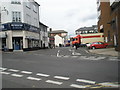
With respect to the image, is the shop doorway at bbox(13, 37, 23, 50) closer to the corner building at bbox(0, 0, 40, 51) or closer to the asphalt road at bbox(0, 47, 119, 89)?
the corner building at bbox(0, 0, 40, 51)

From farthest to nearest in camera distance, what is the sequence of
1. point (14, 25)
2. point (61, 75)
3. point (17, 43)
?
1. point (17, 43)
2. point (14, 25)
3. point (61, 75)

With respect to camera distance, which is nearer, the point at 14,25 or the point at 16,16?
the point at 14,25

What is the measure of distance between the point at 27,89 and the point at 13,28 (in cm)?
2392

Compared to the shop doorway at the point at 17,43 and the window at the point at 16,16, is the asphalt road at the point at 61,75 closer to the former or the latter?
the shop doorway at the point at 17,43

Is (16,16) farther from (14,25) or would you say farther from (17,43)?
(17,43)

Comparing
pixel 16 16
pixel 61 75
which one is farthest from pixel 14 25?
pixel 61 75

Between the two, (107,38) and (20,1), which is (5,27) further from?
(107,38)

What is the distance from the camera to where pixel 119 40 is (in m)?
18.7

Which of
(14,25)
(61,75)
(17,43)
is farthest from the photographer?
→ (17,43)

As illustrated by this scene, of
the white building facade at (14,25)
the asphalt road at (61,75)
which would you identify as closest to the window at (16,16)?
the white building facade at (14,25)

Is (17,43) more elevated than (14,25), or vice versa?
(14,25)

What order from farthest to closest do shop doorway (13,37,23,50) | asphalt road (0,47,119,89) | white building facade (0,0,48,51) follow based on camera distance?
shop doorway (13,37,23,50) < white building facade (0,0,48,51) < asphalt road (0,47,119,89)

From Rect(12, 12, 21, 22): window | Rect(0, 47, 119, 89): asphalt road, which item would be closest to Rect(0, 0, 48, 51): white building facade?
Rect(12, 12, 21, 22): window

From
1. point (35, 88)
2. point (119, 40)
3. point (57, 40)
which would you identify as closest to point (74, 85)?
point (35, 88)
